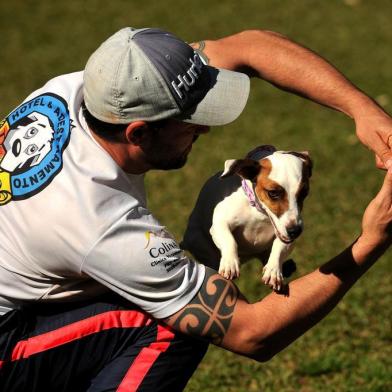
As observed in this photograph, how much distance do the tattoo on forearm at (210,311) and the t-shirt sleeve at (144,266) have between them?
0.09 feet

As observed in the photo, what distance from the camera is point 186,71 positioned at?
3.13 metres

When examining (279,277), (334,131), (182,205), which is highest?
(279,277)

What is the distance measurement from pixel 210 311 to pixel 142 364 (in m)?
0.39

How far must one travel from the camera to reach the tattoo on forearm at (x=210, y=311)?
312 centimetres

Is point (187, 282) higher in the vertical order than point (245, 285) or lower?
higher

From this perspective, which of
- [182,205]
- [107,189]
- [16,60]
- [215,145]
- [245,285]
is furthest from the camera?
[16,60]

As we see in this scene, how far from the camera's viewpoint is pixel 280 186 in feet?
10.4

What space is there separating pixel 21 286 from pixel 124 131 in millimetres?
662

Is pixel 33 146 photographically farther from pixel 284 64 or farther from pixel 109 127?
pixel 284 64

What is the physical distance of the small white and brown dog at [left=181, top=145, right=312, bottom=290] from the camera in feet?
10.4

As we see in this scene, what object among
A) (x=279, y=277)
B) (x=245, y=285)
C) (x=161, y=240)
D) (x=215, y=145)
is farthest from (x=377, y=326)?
(x=215, y=145)

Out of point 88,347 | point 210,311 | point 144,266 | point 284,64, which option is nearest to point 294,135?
point 284,64

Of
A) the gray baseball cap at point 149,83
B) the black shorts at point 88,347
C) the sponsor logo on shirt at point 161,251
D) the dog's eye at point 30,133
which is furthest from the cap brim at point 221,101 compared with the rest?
the black shorts at point 88,347

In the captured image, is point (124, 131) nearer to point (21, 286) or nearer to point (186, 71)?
point (186, 71)
